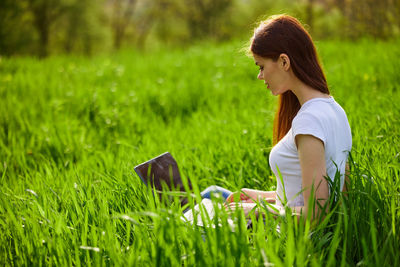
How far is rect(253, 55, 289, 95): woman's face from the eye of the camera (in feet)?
6.17

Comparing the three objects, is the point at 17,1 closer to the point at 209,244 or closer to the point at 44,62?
the point at 44,62

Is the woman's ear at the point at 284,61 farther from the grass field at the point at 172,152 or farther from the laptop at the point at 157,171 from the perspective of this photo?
the laptop at the point at 157,171

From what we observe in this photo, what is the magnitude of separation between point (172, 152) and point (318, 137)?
1833 mm

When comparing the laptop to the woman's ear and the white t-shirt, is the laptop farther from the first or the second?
the woman's ear

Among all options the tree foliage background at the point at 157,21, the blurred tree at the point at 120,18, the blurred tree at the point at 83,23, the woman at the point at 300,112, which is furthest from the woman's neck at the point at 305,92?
the blurred tree at the point at 120,18

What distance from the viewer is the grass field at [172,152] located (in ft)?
5.10

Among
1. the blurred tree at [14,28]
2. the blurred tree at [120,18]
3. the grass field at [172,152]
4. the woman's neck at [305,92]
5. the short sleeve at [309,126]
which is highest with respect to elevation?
the blurred tree at [120,18]

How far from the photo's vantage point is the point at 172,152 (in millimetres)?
3268

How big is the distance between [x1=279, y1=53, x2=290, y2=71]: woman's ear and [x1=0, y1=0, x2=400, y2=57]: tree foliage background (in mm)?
8879

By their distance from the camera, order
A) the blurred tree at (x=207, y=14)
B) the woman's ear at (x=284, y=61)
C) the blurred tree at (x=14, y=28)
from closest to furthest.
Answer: the woman's ear at (x=284, y=61)
the blurred tree at (x=14, y=28)
the blurred tree at (x=207, y=14)

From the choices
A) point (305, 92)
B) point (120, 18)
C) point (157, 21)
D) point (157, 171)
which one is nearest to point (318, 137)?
point (305, 92)

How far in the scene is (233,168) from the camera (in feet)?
9.39

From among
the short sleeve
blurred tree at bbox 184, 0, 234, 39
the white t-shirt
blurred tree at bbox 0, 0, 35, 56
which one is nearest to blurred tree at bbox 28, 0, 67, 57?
blurred tree at bbox 0, 0, 35, 56

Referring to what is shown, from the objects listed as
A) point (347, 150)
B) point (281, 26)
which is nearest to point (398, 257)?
point (347, 150)
